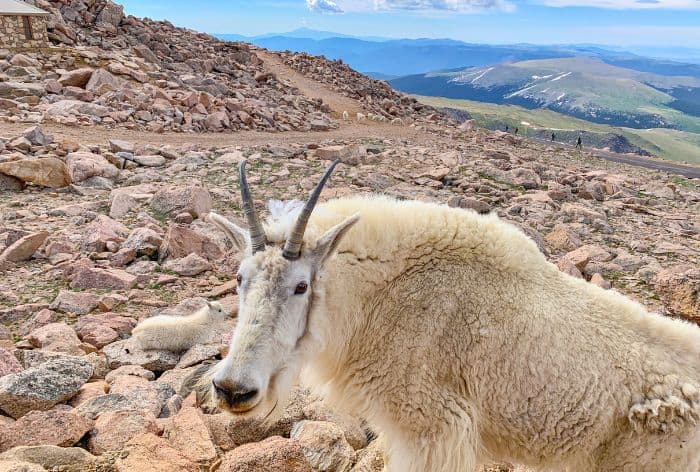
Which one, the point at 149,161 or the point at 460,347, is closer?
the point at 460,347

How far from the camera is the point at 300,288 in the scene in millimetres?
4266

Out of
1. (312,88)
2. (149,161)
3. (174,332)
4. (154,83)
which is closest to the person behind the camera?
(174,332)

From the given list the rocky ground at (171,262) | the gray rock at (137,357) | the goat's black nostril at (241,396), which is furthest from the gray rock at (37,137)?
the goat's black nostril at (241,396)

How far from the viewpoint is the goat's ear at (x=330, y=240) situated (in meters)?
4.27

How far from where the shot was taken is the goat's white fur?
7359 millimetres

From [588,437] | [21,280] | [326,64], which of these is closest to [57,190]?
[21,280]

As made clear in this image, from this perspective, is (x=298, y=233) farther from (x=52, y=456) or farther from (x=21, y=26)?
(x=21, y=26)

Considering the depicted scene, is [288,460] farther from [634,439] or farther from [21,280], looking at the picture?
[21,280]

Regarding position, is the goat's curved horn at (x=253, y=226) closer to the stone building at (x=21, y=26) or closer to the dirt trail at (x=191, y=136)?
the dirt trail at (x=191, y=136)

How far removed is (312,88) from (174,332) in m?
38.0

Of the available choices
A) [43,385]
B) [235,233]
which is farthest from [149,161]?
[235,233]

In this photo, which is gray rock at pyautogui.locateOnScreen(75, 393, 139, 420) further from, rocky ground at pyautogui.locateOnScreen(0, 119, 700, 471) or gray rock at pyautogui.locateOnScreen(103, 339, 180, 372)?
gray rock at pyautogui.locateOnScreen(103, 339, 180, 372)

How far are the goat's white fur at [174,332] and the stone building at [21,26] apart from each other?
28761 millimetres

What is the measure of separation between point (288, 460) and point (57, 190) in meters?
11.7
